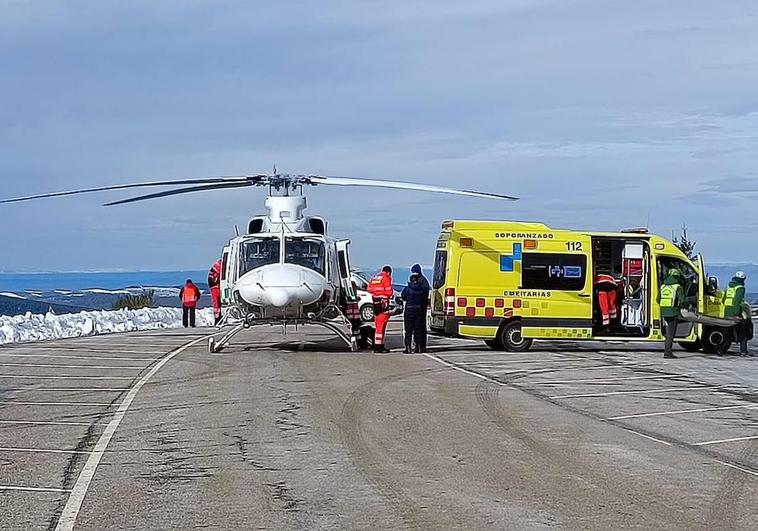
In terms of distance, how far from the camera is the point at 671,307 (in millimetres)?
22594

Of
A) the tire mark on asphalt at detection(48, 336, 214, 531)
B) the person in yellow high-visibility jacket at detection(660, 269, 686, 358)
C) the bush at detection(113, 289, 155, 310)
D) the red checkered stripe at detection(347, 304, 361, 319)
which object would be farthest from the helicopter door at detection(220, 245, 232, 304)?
the bush at detection(113, 289, 155, 310)

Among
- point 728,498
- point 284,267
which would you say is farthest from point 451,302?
point 728,498

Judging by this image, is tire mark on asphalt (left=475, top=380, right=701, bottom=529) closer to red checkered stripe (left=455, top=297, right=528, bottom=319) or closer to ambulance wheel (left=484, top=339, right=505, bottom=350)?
red checkered stripe (left=455, top=297, right=528, bottom=319)

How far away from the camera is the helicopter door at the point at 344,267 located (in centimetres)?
2403

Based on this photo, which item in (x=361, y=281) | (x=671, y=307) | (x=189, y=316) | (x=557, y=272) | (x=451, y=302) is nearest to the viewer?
(x=671, y=307)

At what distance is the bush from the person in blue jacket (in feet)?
67.1

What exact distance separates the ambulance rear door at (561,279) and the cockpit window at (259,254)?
16.7 feet

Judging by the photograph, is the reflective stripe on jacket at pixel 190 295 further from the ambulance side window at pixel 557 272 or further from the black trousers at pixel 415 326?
the ambulance side window at pixel 557 272

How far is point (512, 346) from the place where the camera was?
23.7 metres

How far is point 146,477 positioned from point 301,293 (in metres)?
12.3

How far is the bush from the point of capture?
4238cm

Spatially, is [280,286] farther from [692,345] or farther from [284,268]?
[692,345]

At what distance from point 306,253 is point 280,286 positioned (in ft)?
5.38

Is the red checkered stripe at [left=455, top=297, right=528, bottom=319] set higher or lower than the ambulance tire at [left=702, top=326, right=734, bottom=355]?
higher
